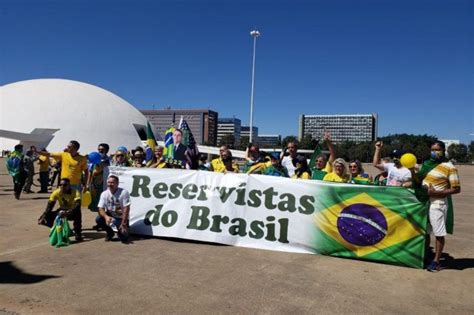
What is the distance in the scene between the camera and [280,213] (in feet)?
19.3

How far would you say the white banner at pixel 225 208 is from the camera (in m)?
5.78

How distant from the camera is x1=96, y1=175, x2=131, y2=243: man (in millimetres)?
6133

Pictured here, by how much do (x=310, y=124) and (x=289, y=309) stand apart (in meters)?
170

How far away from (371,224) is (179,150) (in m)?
4.28

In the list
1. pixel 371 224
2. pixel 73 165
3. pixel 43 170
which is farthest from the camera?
pixel 43 170

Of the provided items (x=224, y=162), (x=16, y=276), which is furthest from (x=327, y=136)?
(x=16, y=276)

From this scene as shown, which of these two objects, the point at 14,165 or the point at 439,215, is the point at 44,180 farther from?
the point at 439,215

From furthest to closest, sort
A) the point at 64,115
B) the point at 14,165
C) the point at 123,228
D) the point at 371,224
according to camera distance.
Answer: the point at 64,115
the point at 14,165
the point at 123,228
the point at 371,224

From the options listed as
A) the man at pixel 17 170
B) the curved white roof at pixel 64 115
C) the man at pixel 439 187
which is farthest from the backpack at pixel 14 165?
the curved white roof at pixel 64 115

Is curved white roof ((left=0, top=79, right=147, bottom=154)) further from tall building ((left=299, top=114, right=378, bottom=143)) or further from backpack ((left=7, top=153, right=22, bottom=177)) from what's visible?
tall building ((left=299, top=114, right=378, bottom=143))

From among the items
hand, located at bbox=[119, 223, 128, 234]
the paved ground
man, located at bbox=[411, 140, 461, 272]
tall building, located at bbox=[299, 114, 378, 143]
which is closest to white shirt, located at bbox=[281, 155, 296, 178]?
the paved ground

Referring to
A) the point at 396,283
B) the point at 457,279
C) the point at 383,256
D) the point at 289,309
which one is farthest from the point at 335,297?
the point at 457,279

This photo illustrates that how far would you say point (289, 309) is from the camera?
3676 mm

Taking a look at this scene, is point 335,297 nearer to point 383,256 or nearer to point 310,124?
point 383,256
